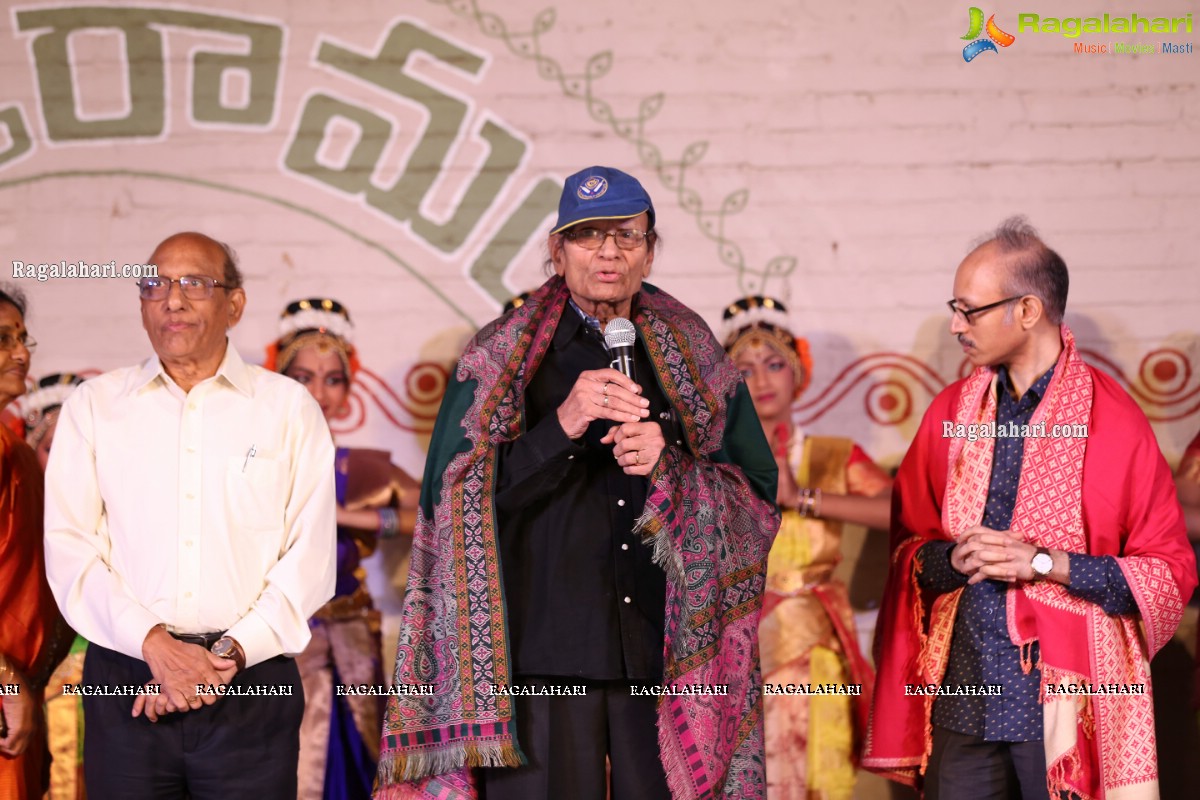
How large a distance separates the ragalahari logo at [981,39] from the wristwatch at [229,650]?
3.35 metres

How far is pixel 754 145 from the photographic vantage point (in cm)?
465

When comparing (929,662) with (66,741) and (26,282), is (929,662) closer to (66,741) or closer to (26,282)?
(66,741)

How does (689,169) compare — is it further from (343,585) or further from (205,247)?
(205,247)

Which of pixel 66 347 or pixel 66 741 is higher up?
pixel 66 347

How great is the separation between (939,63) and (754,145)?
2.43 feet

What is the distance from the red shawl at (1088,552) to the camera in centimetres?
299

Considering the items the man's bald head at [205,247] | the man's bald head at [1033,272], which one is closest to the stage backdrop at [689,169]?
the man's bald head at [1033,272]

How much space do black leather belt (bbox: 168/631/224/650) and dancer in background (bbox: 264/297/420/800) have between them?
1393 mm

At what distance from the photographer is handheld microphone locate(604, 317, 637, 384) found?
2.72 meters

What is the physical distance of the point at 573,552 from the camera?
2828 millimetres

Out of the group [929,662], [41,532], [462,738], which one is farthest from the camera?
[41,532]

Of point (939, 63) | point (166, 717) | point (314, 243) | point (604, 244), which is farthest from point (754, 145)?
point (166, 717)

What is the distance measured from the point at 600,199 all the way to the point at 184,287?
3.26 feet

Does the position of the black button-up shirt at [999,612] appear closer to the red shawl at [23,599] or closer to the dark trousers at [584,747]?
the dark trousers at [584,747]
